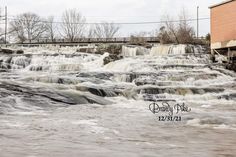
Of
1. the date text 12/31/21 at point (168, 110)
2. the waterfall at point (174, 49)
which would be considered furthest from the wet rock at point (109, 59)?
the date text 12/31/21 at point (168, 110)

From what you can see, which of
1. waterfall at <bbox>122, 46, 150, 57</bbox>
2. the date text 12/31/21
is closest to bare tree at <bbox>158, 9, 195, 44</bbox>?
waterfall at <bbox>122, 46, 150, 57</bbox>

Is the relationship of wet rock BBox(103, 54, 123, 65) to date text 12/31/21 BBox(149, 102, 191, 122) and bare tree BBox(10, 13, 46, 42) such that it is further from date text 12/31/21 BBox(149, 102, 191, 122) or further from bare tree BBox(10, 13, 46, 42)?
bare tree BBox(10, 13, 46, 42)

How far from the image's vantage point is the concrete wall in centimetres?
3023

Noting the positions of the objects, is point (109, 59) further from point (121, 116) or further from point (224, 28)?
point (121, 116)

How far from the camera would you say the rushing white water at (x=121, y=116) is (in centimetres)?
728

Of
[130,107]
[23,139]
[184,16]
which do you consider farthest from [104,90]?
[184,16]

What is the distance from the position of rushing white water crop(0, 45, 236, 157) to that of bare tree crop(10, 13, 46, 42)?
5423 centimetres

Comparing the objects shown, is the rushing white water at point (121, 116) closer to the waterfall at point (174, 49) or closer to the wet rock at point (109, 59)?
the wet rock at point (109, 59)

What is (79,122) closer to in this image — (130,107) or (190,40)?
(130,107)

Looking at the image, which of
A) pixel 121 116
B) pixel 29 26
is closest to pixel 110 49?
pixel 121 116

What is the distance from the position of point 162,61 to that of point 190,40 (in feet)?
53.7

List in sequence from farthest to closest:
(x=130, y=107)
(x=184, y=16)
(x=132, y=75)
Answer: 1. (x=184, y=16)
2. (x=132, y=75)
3. (x=130, y=107)

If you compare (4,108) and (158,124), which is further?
(4,108)

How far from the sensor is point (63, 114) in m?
11.9
